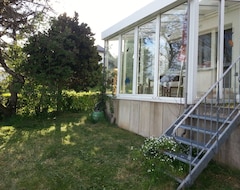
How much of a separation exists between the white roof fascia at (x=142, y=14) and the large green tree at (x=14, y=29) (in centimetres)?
284

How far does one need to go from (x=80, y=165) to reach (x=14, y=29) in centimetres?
726

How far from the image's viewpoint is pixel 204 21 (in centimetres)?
523

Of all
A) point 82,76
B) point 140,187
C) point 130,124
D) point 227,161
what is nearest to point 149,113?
point 130,124

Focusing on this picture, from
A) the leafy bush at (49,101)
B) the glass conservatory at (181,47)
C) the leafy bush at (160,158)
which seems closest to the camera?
the leafy bush at (160,158)

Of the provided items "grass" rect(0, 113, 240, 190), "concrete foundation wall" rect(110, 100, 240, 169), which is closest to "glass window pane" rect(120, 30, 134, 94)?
"concrete foundation wall" rect(110, 100, 240, 169)

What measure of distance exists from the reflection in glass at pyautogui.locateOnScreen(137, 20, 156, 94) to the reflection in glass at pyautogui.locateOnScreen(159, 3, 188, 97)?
1.30 ft

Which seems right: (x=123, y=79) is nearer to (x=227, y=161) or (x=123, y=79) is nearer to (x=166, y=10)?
(x=166, y=10)

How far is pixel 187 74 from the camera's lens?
15.2 feet

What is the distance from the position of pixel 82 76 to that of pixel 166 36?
6065 mm

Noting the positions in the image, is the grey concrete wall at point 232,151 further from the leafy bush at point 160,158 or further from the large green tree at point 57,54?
the large green tree at point 57,54

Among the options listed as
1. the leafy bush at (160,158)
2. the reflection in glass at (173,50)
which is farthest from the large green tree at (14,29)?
the leafy bush at (160,158)

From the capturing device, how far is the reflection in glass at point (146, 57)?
602cm

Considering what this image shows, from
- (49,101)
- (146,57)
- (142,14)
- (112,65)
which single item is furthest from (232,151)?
(49,101)

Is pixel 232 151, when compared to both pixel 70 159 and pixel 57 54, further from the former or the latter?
pixel 57 54
